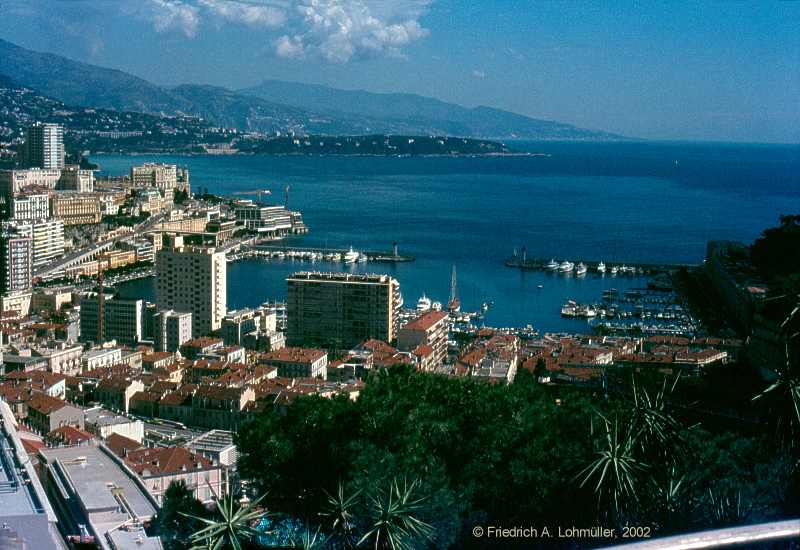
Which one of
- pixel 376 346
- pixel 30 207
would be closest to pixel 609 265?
pixel 376 346

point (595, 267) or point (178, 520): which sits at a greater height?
point (178, 520)

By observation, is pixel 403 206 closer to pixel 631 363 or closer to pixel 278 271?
pixel 278 271

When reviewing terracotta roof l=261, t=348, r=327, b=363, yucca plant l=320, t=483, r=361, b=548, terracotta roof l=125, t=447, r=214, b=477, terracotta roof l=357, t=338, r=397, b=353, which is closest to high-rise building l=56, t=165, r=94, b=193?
terracotta roof l=357, t=338, r=397, b=353

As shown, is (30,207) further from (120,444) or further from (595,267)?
(120,444)

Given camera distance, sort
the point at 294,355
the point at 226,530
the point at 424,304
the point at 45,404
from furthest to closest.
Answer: the point at 424,304, the point at 294,355, the point at 45,404, the point at 226,530

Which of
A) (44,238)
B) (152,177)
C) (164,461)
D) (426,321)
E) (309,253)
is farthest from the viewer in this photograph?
(152,177)

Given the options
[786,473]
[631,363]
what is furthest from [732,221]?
[786,473]

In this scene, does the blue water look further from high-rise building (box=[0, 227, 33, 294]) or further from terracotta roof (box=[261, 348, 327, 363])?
terracotta roof (box=[261, 348, 327, 363])
